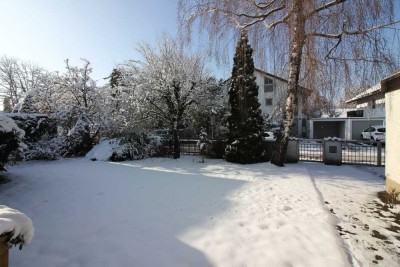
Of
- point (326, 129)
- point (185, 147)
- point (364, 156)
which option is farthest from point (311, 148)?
point (326, 129)

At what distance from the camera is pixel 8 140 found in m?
6.13

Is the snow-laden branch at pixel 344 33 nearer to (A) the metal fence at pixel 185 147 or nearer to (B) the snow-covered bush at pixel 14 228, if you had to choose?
(A) the metal fence at pixel 185 147

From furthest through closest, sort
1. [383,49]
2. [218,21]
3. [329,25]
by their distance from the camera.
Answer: [218,21] < [329,25] < [383,49]

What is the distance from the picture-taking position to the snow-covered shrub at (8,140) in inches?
233

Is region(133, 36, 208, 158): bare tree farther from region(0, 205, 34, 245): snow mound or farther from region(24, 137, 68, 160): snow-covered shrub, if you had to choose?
region(0, 205, 34, 245): snow mound

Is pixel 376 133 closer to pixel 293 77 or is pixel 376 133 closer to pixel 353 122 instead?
pixel 353 122

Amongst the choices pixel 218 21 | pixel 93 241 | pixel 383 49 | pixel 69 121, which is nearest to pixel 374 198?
pixel 383 49

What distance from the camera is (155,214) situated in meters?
4.32

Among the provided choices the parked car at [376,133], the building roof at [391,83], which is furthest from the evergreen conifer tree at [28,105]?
the parked car at [376,133]

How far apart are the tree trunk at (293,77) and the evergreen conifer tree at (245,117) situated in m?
1.02

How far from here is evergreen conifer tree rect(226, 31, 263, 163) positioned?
393 inches

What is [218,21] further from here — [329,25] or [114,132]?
[114,132]

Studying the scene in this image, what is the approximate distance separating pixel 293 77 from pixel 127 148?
289 inches

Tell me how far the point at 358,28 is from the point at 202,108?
6843 millimetres
